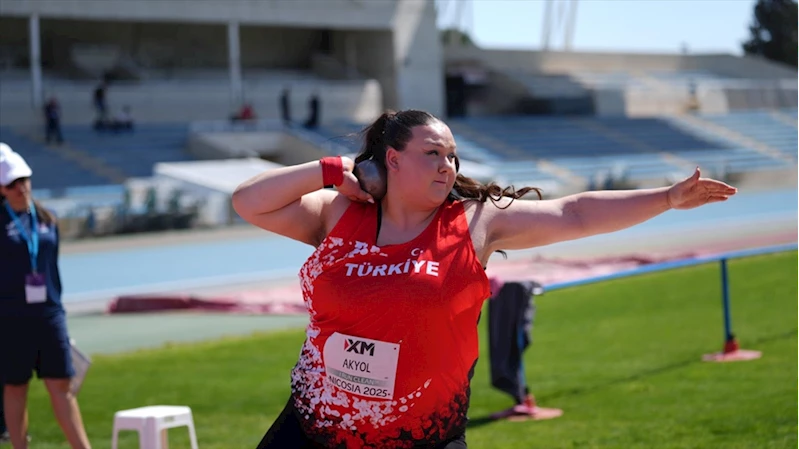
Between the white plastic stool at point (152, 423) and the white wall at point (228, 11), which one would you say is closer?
the white plastic stool at point (152, 423)

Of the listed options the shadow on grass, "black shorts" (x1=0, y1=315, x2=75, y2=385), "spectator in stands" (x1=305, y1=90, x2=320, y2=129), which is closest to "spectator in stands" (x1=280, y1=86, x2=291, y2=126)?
"spectator in stands" (x1=305, y1=90, x2=320, y2=129)

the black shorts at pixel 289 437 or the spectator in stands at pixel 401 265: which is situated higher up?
the spectator in stands at pixel 401 265

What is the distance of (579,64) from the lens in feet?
185

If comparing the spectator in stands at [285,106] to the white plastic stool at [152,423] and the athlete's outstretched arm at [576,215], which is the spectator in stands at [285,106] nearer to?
the white plastic stool at [152,423]

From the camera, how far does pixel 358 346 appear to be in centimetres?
353

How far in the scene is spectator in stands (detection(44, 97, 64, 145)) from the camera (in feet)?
111

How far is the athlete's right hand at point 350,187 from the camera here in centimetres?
363

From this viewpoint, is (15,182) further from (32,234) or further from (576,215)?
(576,215)

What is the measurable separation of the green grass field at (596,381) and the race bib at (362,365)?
374cm

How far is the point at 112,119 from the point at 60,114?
1599 mm

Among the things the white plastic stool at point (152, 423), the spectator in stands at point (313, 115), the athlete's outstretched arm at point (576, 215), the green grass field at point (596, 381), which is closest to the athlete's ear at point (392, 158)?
the athlete's outstretched arm at point (576, 215)

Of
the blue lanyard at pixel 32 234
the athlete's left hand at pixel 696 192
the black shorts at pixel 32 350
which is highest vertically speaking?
the athlete's left hand at pixel 696 192

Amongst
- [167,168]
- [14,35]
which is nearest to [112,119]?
[14,35]

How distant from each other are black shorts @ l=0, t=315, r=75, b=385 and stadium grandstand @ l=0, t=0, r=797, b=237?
20647 millimetres
